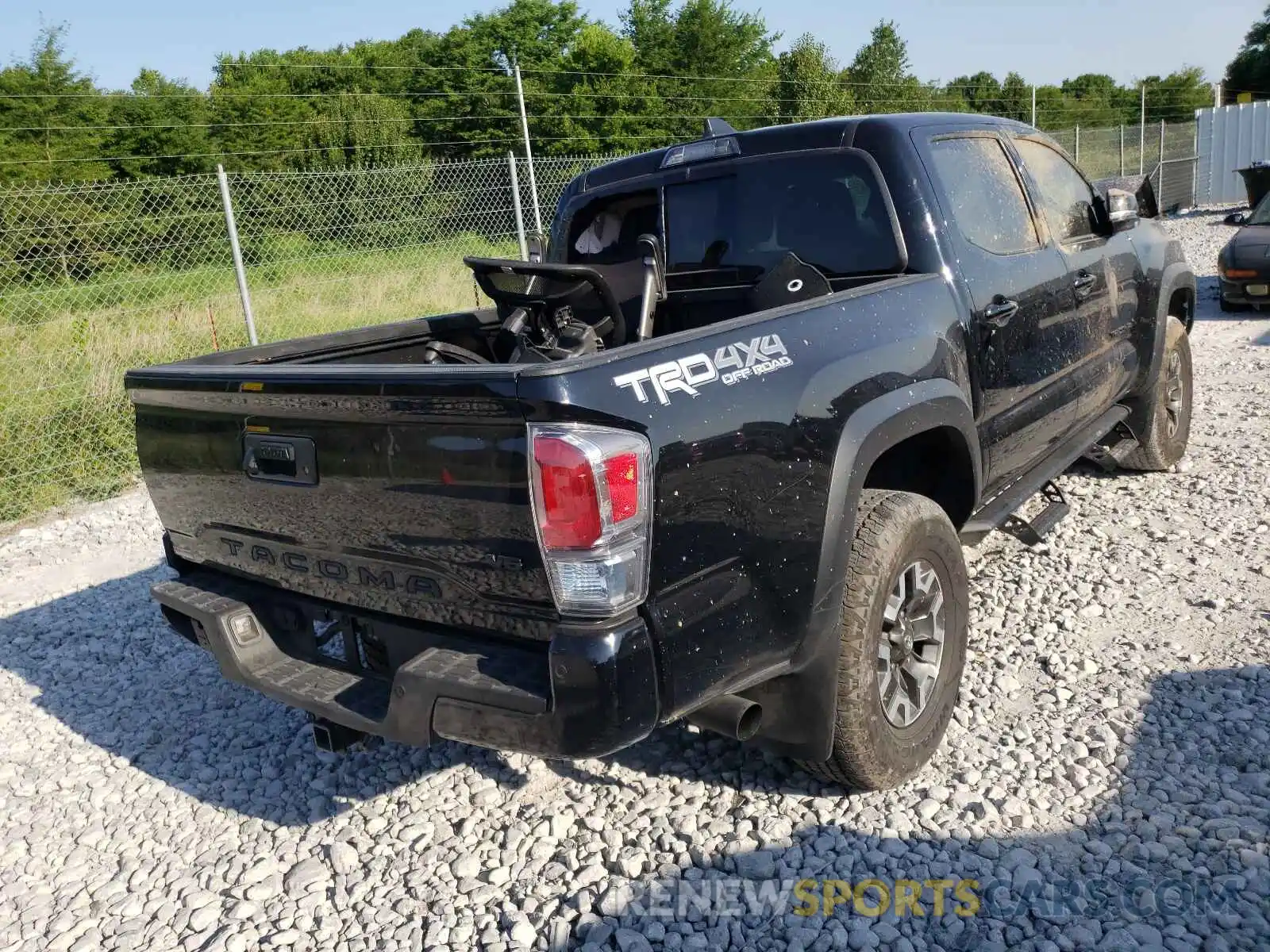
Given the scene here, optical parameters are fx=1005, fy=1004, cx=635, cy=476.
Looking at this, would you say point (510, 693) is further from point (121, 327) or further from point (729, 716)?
point (121, 327)

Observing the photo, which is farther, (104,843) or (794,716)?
(104,843)

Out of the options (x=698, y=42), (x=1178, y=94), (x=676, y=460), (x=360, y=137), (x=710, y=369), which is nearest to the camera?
(x=676, y=460)

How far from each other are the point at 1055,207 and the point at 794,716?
9.46ft

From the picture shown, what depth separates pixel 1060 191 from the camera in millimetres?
4578

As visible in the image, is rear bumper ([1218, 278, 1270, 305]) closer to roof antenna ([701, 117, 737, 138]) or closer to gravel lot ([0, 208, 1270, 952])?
gravel lot ([0, 208, 1270, 952])

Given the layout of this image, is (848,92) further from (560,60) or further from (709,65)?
(560,60)

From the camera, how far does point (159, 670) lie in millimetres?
4527

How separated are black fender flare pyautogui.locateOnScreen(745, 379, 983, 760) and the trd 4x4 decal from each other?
314 mm

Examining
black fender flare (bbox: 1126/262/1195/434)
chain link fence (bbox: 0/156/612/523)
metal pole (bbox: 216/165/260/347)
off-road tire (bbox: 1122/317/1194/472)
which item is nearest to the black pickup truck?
black fender flare (bbox: 1126/262/1195/434)

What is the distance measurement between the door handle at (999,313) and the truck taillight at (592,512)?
1.84 meters

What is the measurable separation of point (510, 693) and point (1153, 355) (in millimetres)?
4352

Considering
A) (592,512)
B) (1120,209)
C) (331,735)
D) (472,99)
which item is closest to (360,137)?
(472,99)

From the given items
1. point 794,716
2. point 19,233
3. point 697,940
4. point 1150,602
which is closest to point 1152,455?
point 1150,602

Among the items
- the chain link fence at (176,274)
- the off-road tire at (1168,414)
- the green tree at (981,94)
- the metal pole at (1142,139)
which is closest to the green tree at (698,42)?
the green tree at (981,94)
